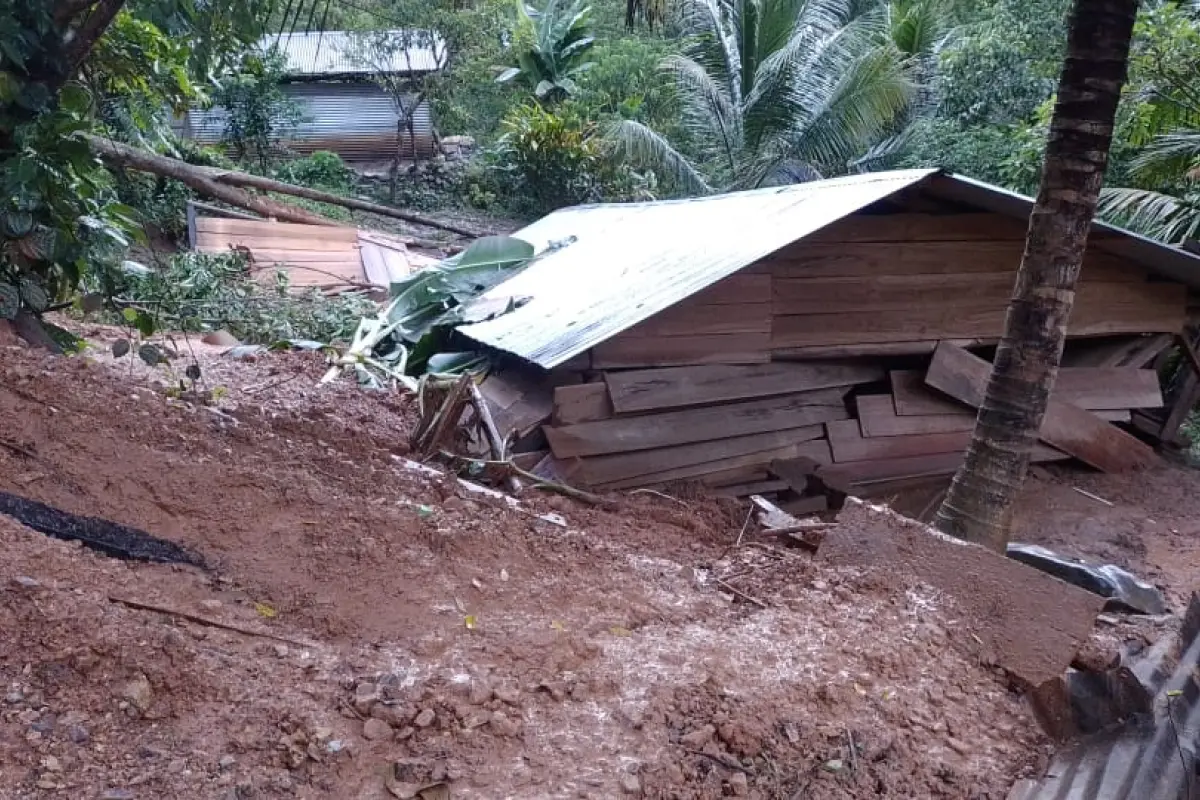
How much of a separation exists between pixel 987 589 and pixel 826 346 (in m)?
3.73

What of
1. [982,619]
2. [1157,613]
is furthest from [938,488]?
[982,619]

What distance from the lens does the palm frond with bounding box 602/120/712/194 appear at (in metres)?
18.3

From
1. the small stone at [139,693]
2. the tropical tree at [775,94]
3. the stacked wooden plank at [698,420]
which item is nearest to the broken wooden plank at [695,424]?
the stacked wooden plank at [698,420]

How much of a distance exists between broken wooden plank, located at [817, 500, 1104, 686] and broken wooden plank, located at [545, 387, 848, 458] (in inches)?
103

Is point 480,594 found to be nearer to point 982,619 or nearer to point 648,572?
point 648,572

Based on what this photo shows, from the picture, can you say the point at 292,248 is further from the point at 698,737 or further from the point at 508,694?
the point at 698,737

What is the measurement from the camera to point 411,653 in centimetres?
309

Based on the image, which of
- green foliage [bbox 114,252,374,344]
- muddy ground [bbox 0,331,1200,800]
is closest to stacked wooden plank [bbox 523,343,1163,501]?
muddy ground [bbox 0,331,1200,800]

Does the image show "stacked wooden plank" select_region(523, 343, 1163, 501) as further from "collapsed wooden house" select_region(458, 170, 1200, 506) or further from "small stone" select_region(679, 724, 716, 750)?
"small stone" select_region(679, 724, 716, 750)

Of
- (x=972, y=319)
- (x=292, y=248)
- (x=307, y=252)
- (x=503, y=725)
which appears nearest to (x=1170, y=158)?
(x=972, y=319)

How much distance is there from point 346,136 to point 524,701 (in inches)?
912

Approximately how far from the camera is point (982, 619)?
3709mm

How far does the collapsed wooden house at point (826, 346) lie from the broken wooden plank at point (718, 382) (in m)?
0.01

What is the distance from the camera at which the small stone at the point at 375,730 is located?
103 inches
